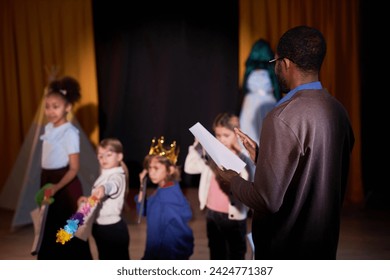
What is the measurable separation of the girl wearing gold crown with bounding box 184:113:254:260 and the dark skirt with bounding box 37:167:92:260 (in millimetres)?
777

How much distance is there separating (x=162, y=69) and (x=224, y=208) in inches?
115

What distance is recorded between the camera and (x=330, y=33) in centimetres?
506

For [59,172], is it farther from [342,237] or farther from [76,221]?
[342,237]

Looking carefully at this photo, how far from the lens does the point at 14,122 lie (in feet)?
18.0

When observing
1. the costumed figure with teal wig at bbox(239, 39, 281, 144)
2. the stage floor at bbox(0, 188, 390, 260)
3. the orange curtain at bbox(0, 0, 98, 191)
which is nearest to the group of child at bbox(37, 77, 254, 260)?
the stage floor at bbox(0, 188, 390, 260)

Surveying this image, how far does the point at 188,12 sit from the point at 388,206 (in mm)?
2672

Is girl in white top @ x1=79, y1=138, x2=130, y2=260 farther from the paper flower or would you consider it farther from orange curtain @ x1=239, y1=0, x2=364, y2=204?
orange curtain @ x1=239, y1=0, x2=364, y2=204

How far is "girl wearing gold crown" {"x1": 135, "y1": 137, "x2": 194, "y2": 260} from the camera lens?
290 cm

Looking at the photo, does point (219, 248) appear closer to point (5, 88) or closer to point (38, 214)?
point (38, 214)

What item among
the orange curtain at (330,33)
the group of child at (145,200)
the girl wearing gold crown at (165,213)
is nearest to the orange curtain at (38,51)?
the orange curtain at (330,33)

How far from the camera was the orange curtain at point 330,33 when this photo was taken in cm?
504

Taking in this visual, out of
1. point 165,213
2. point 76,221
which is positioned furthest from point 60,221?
point 165,213

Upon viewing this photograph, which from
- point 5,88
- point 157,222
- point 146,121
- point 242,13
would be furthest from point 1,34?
point 157,222
